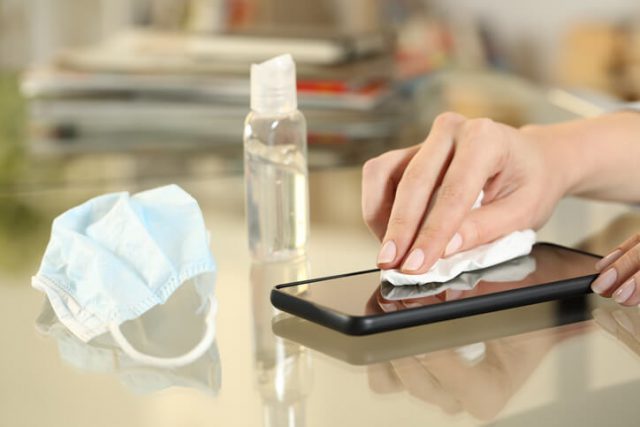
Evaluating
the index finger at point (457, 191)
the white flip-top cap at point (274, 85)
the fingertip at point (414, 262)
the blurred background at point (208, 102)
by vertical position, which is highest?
the white flip-top cap at point (274, 85)

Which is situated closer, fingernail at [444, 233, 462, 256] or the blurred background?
fingernail at [444, 233, 462, 256]

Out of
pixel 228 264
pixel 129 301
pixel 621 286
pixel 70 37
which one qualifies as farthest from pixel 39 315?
pixel 70 37

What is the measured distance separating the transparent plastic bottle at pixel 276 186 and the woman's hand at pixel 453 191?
3.1 inches

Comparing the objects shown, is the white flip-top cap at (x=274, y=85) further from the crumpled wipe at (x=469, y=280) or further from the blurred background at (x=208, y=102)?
the blurred background at (x=208, y=102)

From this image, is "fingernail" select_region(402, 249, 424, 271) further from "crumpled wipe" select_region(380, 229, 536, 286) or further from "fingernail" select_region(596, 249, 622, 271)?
"fingernail" select_region(596, 249, 622, 271)

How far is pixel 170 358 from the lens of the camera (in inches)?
28.8

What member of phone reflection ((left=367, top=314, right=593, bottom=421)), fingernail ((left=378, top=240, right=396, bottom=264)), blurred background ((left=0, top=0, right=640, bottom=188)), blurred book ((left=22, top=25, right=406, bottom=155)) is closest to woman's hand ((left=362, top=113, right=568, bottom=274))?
fingernail ((left=378, top=240, right=396, bottom=264))

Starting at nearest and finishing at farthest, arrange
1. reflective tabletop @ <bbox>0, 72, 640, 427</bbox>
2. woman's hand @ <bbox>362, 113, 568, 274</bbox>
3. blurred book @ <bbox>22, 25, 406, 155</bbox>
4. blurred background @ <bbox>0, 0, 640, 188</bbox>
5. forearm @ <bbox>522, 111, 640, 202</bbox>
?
reflective tabletop @ <bbox>0, 72, 640, 427</bbox>
woman's hand @ <bbox>362, 113, 568, 274</bbox>
forearm @ <bbox>522, 111, 640, 202</bbox>
blurred background @ <bbox>0, 0, 640, 188</bbox>
blurred book @ <bbox>22, 25, 406, 155</bbox>

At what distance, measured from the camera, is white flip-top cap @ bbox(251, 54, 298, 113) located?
0.95 meters

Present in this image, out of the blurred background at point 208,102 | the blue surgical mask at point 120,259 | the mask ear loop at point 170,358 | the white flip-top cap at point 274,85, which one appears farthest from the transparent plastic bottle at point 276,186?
the blurred background at point 208,102

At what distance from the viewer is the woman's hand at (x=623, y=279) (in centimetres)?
81

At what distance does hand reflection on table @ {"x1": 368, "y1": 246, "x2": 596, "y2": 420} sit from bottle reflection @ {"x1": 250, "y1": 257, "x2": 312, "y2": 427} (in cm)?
5

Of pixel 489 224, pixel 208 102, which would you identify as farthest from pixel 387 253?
pixel 208 102

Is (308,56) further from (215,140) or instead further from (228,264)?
(228,264)
